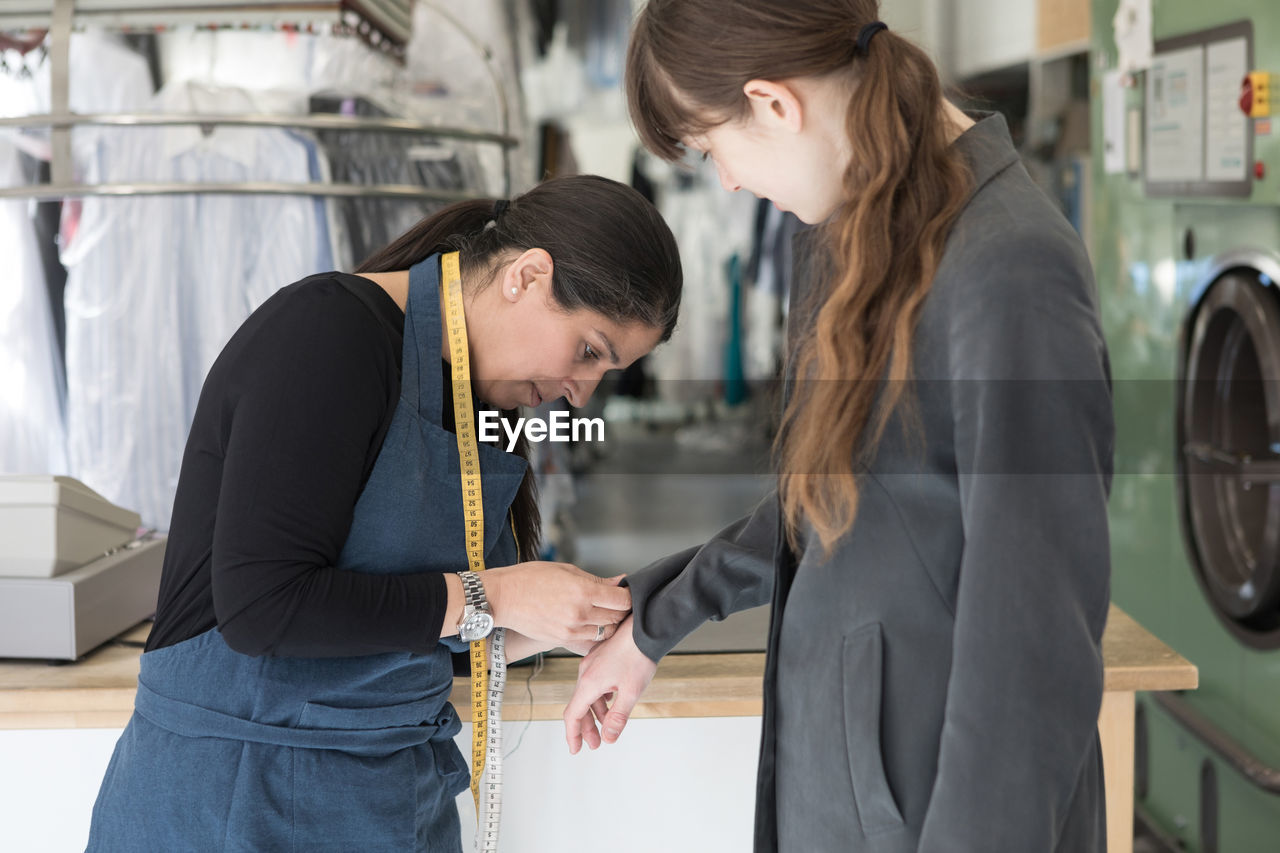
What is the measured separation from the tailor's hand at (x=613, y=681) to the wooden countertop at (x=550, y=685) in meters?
0.24

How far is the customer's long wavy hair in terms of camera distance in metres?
0.98

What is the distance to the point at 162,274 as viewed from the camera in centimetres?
292

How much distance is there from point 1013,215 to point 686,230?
299 inches

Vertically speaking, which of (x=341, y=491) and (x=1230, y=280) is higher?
(x=1230, y=280)

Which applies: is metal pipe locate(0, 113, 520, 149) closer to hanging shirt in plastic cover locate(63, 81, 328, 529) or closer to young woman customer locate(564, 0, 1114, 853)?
hanging shirt in plastic cover locate(63, 81, 328, 529)

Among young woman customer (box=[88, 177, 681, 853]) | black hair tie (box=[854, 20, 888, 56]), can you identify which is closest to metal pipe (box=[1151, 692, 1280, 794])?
young woman customer (box=[88, 177, 681, 853])

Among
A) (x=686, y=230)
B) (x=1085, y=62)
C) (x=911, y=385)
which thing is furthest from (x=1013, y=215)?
(x=686, y=230)

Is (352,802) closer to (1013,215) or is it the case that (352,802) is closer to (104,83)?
(1013,215)

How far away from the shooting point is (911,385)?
99 cm

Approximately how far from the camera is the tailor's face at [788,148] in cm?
104

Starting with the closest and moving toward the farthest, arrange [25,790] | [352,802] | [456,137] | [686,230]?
[352,802] < [25,790] < [456,137] < [686,230]

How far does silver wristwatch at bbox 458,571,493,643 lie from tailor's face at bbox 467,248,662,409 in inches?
10.7

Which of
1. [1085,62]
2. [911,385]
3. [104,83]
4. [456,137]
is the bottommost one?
[911,385]

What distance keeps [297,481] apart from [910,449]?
0.60 metres
